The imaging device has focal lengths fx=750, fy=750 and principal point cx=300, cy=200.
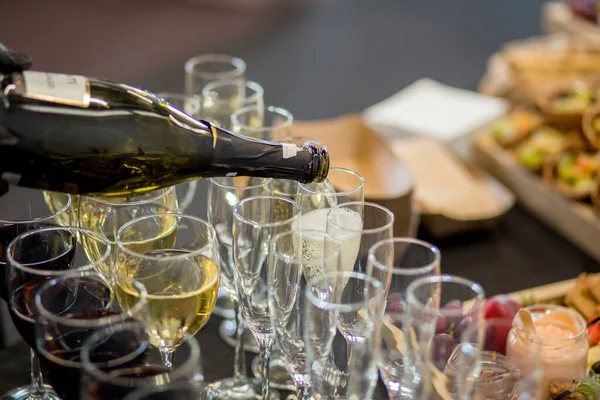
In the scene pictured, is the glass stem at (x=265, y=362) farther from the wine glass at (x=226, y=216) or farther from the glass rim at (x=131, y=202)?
the glass rim at (x=131, y=202)

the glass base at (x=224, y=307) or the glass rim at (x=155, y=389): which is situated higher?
the glass rim at (x=155, y=389)

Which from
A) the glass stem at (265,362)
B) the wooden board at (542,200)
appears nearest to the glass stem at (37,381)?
the glass stem at (265,362)

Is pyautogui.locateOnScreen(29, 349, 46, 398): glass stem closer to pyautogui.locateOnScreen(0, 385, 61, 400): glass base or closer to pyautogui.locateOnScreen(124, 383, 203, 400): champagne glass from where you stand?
pyautogui.locateOnScreen(0, 385, 61, 400): glass base

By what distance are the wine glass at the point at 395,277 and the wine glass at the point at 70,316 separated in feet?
0.79

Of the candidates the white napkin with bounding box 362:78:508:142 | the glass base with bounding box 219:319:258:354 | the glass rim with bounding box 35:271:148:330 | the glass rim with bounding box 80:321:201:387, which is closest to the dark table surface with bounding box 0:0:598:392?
the glass base with bounding box 219:319:258:354

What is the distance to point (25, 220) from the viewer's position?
893 mm

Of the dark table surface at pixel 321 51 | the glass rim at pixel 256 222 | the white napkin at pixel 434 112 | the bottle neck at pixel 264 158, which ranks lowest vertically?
the dark table surface at pixel 321 51

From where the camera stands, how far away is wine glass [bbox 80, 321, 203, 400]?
0.55m

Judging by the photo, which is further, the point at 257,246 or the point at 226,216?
the point at 226,216

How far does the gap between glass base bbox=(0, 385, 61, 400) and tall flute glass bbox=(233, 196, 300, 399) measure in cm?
32

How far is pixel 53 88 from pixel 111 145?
0.09m

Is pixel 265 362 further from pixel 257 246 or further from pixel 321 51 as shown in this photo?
pixel 321 51

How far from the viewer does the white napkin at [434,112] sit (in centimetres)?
199

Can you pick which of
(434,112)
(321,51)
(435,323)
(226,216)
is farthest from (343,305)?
(321,51)
